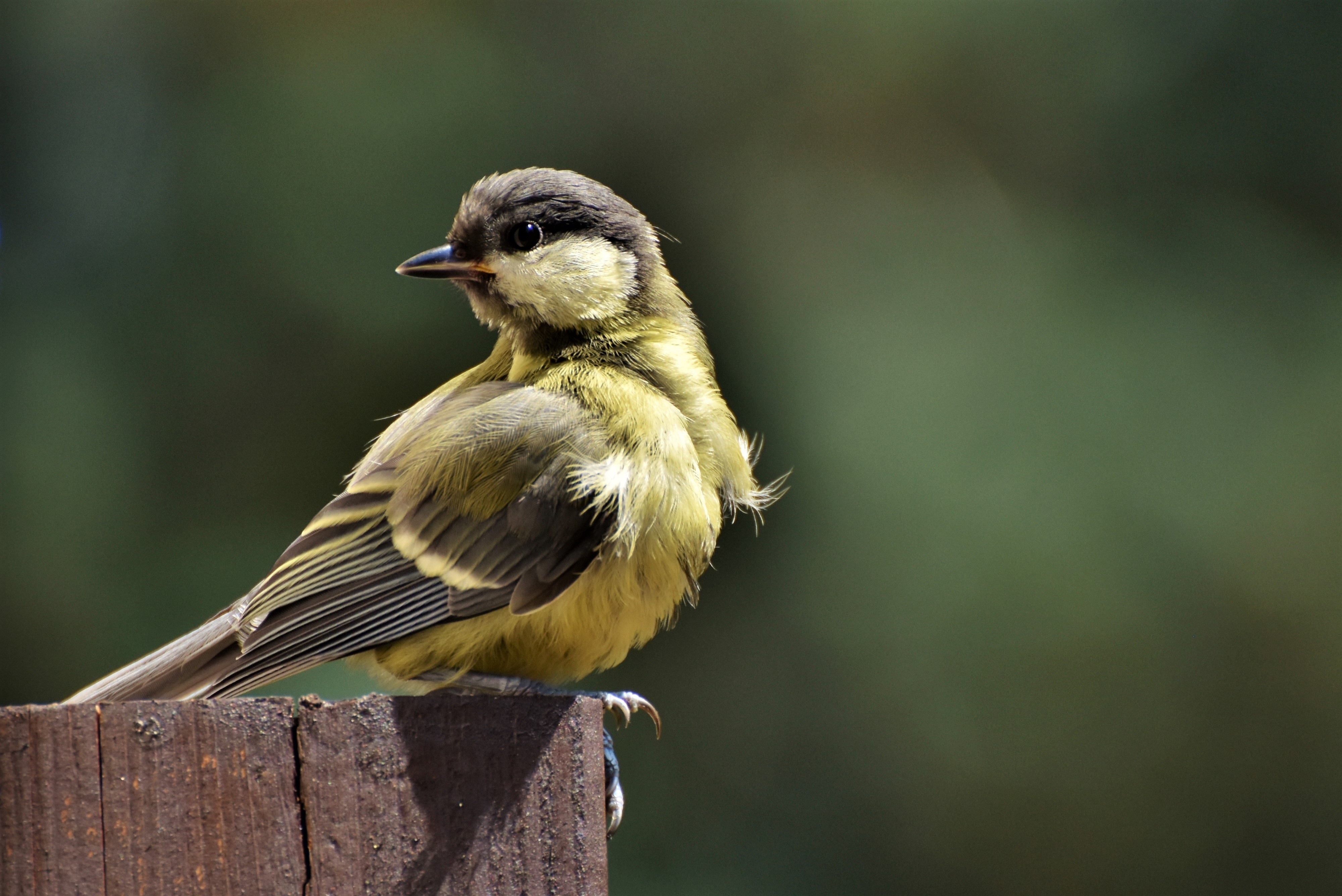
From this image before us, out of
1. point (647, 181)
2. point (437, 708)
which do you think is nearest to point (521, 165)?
point (647, 181)

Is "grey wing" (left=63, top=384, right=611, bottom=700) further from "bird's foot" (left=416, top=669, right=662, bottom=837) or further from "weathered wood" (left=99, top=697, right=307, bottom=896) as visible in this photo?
"weathered wood" (left=99, top=697, right=307, bottom=896)

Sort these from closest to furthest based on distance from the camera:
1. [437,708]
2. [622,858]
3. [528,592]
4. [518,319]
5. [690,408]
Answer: [437,708] → [528,592] → [690,408] → [518,319] → [622,858]

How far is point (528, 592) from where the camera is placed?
2.03 meters

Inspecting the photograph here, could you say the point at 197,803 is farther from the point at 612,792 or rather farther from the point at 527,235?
the point at 527,235

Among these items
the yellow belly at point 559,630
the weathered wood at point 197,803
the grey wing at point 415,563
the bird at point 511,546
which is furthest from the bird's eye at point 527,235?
the weathered wood at point 197,803

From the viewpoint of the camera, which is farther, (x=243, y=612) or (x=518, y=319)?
(x=518, y=319)

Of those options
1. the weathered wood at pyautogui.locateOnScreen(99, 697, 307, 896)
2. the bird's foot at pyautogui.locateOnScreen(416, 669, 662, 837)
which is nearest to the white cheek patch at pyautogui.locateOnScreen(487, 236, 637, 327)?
the bird's foot at pyautogui.locateOnScreen(416, 669, 662, 837)

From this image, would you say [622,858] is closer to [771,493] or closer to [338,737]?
[771,493]

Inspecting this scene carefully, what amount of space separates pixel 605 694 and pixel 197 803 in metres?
0.78

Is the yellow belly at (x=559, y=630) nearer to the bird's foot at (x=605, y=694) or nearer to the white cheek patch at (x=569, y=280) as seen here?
the bird's foot at (x=605, y=694)

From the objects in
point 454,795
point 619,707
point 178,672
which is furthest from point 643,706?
point 178,672

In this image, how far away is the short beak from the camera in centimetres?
261

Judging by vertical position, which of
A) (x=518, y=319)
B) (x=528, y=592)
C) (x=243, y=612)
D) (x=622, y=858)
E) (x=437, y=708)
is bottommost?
(x=622, y=858)

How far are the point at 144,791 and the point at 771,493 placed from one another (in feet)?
5.05
